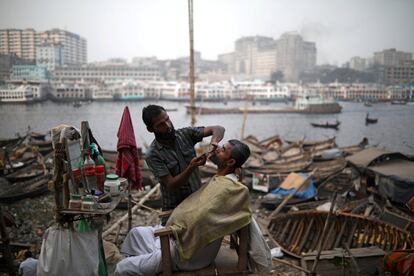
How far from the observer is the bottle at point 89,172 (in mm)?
3080

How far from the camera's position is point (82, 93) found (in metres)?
34.1

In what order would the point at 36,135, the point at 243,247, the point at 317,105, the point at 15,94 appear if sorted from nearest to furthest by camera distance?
the point at 243,247
the point at 15,94
the point at 36,135
the point at 317,105

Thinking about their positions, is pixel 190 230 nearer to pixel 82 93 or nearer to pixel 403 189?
pixel 403 189

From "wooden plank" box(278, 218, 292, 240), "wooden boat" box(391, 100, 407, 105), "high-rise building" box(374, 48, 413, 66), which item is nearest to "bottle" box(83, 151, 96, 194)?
"wooden plank" box(278, 218, 292, 240)

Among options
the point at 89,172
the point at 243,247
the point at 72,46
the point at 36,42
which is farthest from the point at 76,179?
the point at 72,46

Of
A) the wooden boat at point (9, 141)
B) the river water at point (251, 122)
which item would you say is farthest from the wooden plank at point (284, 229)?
the wooden boat at point (9, 141)

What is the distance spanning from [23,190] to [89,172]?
7.24m

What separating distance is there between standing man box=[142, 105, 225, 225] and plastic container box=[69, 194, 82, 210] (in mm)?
590

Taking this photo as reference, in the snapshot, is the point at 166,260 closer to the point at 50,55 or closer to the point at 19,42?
the point at 19,42

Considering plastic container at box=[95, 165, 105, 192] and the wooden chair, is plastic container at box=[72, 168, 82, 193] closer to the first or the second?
plastic container at box=[95, 165, 105, 192]

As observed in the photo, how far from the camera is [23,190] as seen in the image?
919 cm

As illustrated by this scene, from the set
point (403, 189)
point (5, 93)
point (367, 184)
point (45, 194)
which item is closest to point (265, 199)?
point (367, 184)

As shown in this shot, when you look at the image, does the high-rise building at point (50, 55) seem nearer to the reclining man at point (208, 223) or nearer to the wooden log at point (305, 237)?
the wooden log at point (305, 237)

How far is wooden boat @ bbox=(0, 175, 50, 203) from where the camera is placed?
8664 mm
